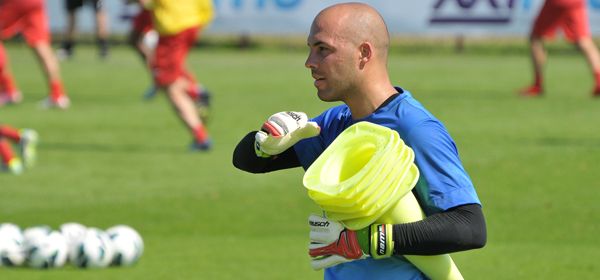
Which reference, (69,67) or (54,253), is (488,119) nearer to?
(54,253)

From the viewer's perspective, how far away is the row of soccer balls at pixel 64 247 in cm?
802

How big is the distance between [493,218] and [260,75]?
1273 cm

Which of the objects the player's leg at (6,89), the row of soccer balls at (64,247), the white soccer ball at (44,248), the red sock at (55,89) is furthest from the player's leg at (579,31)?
the white soccer ball at (44,248)

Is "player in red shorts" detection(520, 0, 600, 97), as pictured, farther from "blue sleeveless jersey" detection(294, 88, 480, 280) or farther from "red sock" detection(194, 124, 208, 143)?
"blue sleeveless jersey" detection(294, 88, 480, 280)

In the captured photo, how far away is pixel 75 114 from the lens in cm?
1680

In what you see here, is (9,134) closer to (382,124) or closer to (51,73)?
(51,73)

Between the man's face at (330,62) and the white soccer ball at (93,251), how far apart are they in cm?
398

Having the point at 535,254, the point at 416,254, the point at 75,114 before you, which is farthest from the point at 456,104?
the point at 416,254

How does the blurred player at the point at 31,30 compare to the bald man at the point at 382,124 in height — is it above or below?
below

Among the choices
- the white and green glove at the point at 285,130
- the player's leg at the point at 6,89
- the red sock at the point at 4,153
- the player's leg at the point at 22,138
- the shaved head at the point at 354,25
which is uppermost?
the shaved head at the point at 354,25

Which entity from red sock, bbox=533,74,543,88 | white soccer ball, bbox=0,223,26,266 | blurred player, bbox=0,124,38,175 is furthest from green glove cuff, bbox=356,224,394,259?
red sock, bbox=533,74,543,88

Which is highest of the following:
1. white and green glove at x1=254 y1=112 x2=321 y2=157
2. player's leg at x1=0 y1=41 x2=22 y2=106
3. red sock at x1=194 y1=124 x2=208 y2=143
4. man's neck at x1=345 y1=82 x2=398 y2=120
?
man's neck at x1=345 y1=82 x2=398 y2=120

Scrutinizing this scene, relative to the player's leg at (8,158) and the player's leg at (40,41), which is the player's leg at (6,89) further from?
the player's leg at (8,158)

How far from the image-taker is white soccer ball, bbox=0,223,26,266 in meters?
8.06
